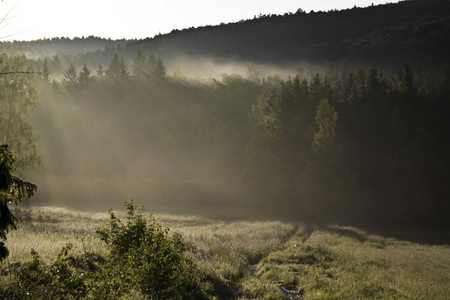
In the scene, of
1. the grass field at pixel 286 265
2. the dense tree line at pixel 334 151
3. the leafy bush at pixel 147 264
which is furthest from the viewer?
the dense tree line at pixel 334 151

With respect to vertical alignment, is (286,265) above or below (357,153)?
below

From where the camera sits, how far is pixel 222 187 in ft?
195

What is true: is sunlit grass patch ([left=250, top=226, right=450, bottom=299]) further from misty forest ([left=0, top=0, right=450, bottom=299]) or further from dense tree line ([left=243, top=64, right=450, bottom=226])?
dense tree line ([left=243, top=64, right=450, bottom=226])

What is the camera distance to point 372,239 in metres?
32.4

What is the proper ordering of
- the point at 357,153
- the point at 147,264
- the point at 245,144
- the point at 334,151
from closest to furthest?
the point at 147,264 < the point at 334,151 < the point at 357,153 < the point at 245,144

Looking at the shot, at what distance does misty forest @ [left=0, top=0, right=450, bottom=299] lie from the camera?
1139 cm

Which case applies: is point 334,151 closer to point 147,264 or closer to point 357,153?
point 357,153

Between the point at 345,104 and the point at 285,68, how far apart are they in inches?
5734

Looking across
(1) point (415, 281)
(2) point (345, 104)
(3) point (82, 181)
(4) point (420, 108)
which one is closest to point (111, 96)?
(3) point (82, 181)

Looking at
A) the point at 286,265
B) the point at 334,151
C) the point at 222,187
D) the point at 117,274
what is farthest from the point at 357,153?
the point at 117,274

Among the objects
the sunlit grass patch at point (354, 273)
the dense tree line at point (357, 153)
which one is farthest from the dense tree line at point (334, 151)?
the sunlit grass patch at point (354, 273)

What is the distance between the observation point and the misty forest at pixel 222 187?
11.4 meters

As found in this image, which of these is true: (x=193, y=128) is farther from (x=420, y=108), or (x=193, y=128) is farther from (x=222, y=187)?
A: (x=420, y=108)

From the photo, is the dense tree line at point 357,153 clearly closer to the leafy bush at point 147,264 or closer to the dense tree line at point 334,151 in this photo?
the dense tree line at point 334,151
